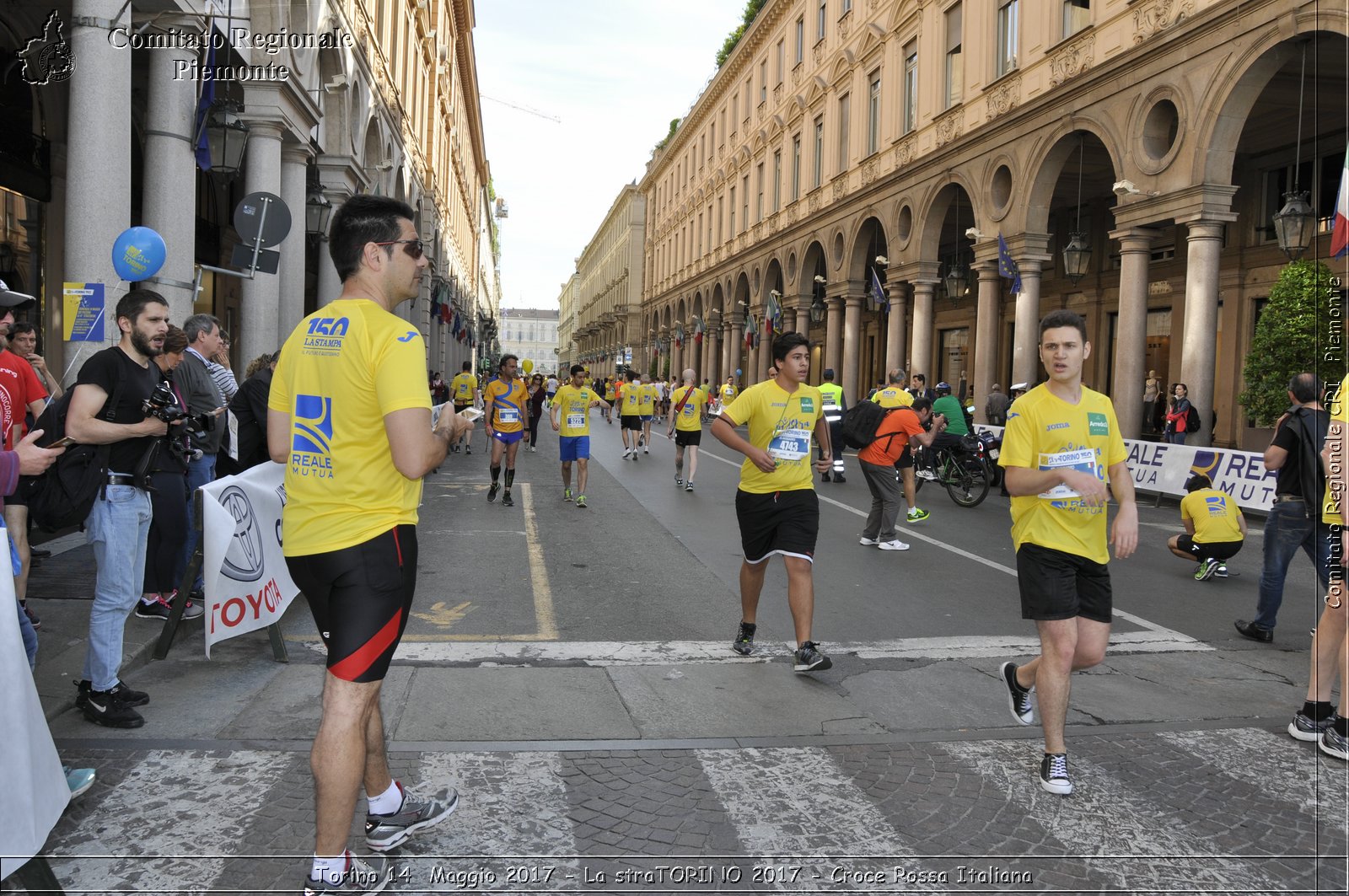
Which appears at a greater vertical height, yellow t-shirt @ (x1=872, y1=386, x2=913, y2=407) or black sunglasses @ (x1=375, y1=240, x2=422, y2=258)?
black sunglasses @ (x1=375, y1=240, x2=422, y2=258)

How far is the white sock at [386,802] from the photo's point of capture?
11.0 feet

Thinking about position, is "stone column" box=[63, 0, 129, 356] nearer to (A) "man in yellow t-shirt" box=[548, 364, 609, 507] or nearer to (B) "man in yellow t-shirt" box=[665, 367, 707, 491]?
(A) "man in yellow t-shirt" box=[548, 364, 609, 507]

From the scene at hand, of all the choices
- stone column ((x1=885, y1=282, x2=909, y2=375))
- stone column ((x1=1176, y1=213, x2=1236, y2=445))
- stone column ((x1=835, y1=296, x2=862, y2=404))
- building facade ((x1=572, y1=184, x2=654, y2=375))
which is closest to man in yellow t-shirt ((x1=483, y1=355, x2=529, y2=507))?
stone column ((x1=1176, y1=213, x2=1236, y2=445))

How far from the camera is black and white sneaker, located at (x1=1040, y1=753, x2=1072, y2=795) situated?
395 cm

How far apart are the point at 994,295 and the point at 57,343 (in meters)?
18.7

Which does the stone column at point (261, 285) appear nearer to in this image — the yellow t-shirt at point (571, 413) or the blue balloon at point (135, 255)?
the yellow t-shirt at point (571, 413)

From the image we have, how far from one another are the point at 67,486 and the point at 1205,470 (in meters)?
14.5

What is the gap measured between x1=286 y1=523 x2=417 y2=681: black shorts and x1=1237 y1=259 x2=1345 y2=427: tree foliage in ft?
45.4

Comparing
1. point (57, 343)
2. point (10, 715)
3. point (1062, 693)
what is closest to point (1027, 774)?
point (1062, 693)

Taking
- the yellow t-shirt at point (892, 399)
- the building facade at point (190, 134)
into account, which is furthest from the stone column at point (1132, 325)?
the building facade at point (190, 134)

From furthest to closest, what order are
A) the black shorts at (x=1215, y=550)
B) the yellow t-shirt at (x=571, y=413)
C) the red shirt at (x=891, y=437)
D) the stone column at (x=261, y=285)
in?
the stone column at (x=261, y=285), the yellow t-shirt at (x=571, y=413), the red shirt at (x=891, y=437), the black shorts at (x=1215, y=550)

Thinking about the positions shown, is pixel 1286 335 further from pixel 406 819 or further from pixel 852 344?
pixel 852 344

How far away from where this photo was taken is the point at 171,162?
11570 mm

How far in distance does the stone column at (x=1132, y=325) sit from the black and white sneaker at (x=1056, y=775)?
15869 mm
